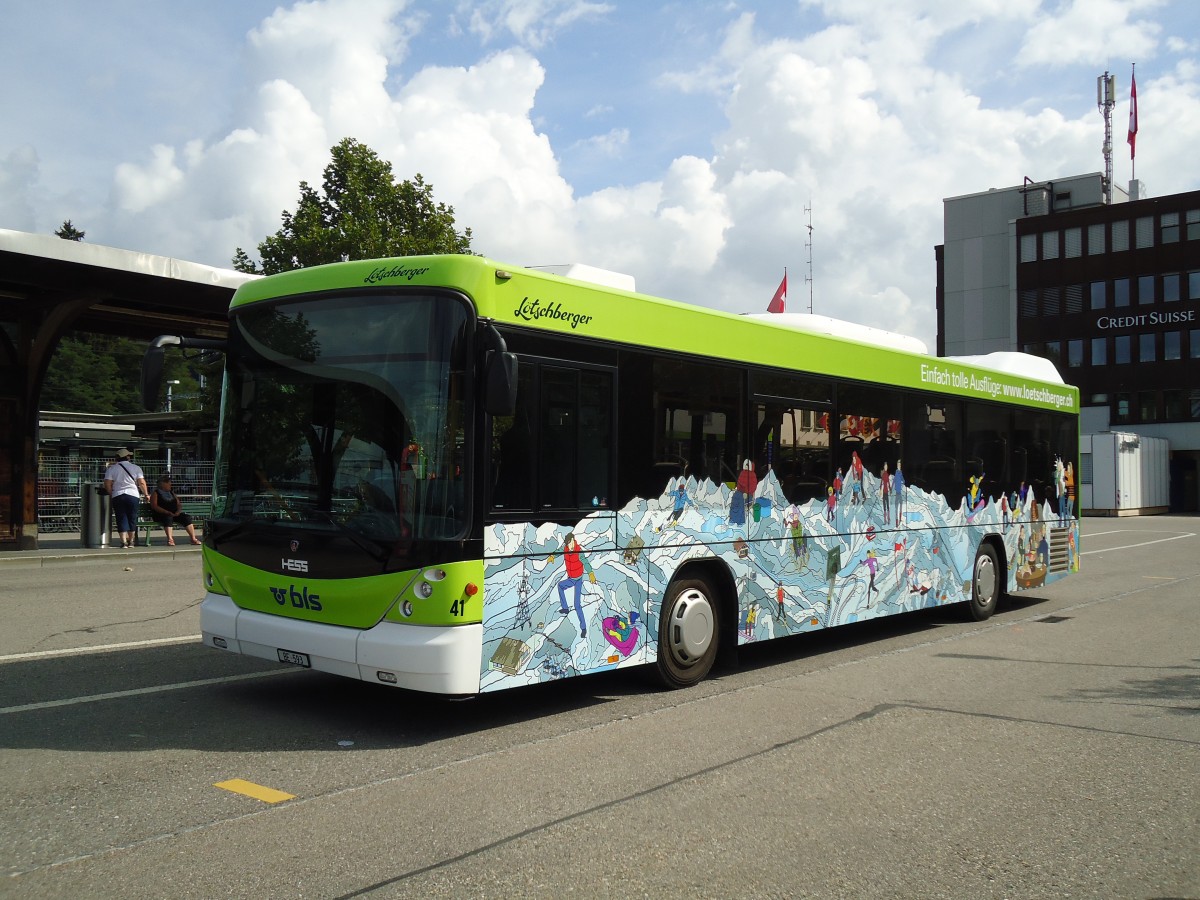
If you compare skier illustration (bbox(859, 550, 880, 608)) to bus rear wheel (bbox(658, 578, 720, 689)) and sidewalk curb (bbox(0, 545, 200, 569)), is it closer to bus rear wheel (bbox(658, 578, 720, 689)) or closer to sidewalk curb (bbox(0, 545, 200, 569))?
bus rear wheel (bbox(658, 578, 720, 689))

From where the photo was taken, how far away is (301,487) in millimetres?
6785

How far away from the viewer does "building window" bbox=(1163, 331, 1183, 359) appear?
59.8m

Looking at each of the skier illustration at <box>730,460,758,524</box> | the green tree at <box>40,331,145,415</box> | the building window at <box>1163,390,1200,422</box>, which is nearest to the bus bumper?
the skier illustration at <box>730,460,758,524</box>

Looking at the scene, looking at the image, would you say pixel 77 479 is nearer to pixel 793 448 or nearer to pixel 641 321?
pixel 793 448

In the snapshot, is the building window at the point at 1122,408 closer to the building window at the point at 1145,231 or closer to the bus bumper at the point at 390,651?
the building window at the point at 1145,231

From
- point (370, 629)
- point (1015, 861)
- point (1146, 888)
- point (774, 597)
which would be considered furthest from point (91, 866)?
point (774, 597)

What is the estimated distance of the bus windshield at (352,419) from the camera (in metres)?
6.25

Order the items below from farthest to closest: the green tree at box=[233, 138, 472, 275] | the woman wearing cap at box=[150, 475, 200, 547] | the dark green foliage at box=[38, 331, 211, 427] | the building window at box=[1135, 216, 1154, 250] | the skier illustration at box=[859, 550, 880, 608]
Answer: the dark green foliage at box=[38, 331, 211, 427] → the building window at box=[1135, 216, 1154, 250] → the green tree at box=[233, 138, 472, 275] → the woman wearing cap at box=[150, 475, 200, 547] → the skier illustration at box=[859, 550, 880, 608]

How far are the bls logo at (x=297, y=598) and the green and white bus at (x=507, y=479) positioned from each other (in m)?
0.01

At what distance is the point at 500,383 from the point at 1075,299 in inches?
2551

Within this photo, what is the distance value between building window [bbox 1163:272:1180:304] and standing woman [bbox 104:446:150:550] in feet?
187

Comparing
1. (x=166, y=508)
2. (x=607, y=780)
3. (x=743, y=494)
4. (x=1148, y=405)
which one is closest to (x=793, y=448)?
(x=743, y=494)

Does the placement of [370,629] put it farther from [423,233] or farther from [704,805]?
[423,233]

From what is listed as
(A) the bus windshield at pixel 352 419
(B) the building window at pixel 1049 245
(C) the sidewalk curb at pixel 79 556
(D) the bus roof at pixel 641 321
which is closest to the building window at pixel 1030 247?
(B) the building window at pixel 1049 245
